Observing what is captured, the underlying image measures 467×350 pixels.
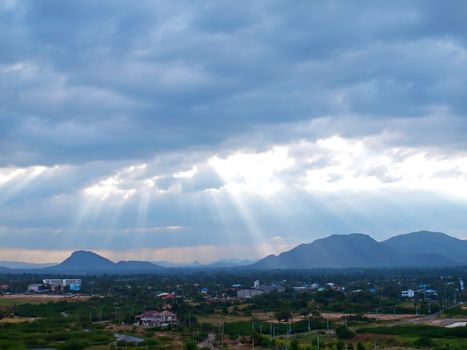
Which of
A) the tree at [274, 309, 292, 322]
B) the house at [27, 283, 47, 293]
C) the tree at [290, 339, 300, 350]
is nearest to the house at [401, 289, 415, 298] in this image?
the tree at [274, 309, 292, 322]

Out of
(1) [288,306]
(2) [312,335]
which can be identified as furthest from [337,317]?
(2) [312,335]

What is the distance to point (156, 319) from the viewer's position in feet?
191

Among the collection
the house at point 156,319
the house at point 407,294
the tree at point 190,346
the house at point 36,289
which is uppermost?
the house at point 36,289

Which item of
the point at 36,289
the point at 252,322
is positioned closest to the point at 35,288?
the point at 36,289

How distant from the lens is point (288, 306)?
6875 cm

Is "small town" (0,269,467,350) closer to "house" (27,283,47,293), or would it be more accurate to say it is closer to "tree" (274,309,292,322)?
"tree" (274,309,292,322)

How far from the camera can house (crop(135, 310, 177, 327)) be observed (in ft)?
188

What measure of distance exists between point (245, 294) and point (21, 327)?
143 feet

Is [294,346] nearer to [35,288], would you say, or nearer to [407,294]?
[407,294]

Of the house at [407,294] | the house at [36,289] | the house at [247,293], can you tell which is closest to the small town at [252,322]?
the house at [407,294]

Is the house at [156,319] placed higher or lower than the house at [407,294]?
lower

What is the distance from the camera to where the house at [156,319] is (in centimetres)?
5722

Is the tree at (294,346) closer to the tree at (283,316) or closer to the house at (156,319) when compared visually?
the tree at (283,316)

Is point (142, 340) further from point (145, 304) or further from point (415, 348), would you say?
point (145, 304)
